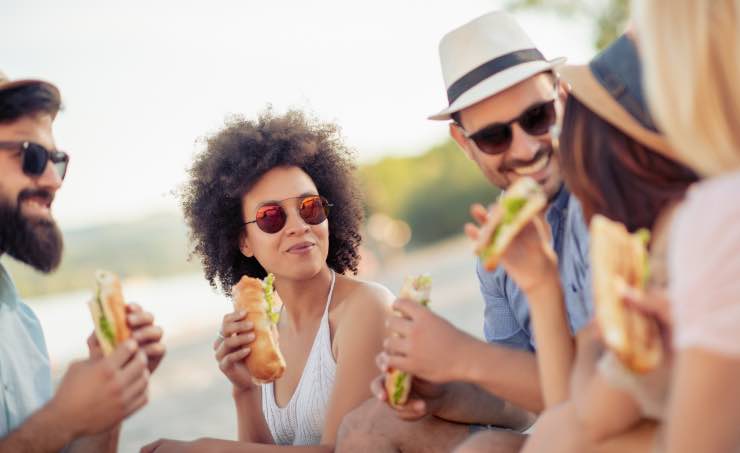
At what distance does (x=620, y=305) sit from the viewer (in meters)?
2.12

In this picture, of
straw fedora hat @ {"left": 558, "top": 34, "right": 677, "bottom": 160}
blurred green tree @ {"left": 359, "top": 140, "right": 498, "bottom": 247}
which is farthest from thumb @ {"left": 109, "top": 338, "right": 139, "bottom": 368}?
blurred green tree @ {"left": 359, "top": 140, "right": 498, "bottom": 247}

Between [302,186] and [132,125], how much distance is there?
4046 centimetres

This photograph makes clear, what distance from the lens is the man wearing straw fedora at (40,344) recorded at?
2.92 meters

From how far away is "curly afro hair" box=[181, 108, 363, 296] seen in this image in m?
4.50

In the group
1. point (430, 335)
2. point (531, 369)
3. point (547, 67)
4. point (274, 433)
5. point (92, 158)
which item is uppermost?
point (92, 158)

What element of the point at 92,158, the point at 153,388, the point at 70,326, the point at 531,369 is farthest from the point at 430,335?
the point at 92,158

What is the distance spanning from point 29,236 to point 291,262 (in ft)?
4.25

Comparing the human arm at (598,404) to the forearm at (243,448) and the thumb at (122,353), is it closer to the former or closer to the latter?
the thumb at (122,353)

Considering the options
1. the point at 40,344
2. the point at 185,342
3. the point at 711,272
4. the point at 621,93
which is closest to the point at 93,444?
the point at 40,344

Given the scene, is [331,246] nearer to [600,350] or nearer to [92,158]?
[600,350]

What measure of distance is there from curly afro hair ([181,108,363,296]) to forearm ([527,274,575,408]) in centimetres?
210

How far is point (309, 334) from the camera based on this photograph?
4.39 metres

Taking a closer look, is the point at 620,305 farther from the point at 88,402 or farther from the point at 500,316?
the point at 500,316

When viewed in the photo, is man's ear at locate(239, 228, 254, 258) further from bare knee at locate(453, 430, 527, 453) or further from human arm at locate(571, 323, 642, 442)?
human arm at locate(571, 323, 642, 442)
